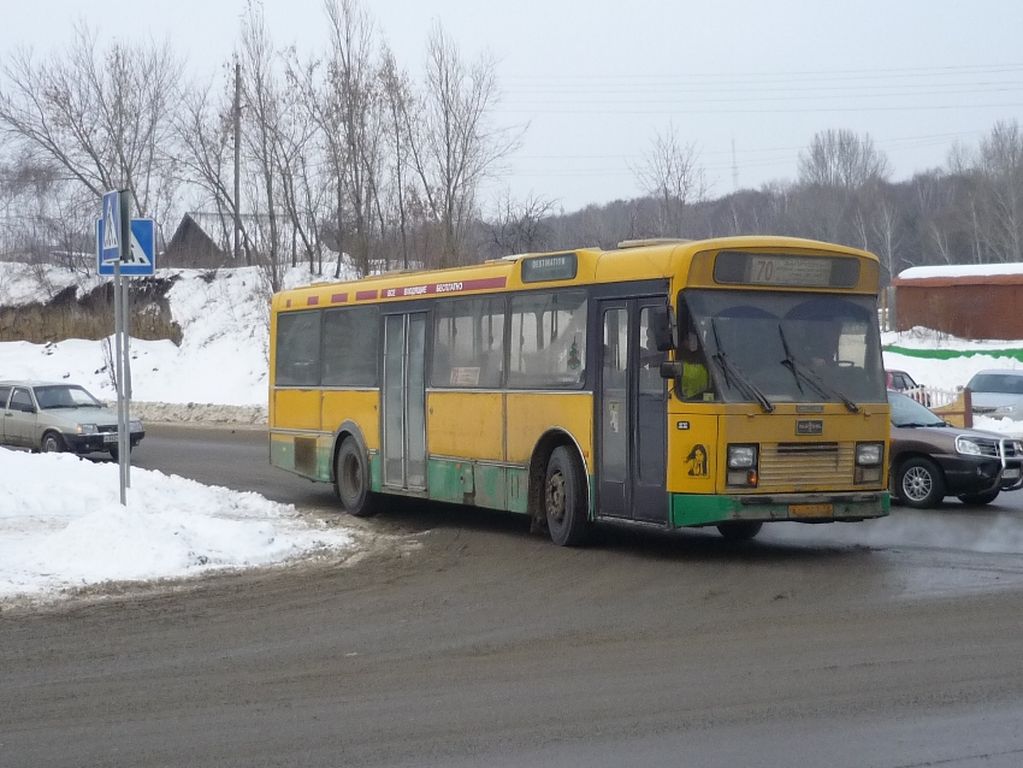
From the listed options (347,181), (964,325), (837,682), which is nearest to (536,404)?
(837,682)

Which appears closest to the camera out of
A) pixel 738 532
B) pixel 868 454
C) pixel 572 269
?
pixel 868 454

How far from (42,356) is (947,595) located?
47651 millimetres

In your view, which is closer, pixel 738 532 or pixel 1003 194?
pixel 738 532

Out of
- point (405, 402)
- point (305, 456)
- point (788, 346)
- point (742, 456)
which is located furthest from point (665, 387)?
point (305, 456)

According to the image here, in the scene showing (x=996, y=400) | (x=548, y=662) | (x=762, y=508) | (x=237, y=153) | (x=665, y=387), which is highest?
(x=237, y=153)

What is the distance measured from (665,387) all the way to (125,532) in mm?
5137

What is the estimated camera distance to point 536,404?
14.2 metres

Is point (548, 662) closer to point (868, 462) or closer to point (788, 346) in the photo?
point (788, 346)

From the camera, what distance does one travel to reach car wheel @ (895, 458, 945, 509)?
55.8 ft

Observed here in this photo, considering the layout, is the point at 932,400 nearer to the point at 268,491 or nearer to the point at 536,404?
the point at 268,491

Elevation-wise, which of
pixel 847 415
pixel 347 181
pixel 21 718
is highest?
pixel 347 181

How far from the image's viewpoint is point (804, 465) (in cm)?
1252

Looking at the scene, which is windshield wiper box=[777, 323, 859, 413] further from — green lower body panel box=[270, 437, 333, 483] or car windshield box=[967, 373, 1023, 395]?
car windshield box=[967, 373, 1023, 395]

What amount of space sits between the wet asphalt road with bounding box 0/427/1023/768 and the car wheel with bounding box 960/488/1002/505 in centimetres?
342
